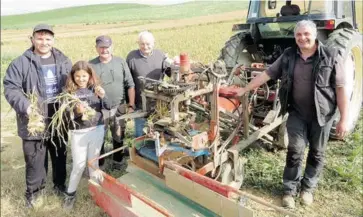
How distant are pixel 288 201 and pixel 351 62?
7.89 ft

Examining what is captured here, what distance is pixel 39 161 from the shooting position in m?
3.64

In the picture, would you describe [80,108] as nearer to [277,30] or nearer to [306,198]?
[306,198]

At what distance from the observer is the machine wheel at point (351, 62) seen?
4207mm

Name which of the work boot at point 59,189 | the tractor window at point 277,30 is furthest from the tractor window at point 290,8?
the work boot at point 59,189

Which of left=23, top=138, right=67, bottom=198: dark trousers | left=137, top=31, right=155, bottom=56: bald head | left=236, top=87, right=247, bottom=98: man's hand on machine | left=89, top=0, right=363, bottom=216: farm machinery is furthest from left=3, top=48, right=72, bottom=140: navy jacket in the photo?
left=236, top=87, right=247, bottom=98: man's hand on machine

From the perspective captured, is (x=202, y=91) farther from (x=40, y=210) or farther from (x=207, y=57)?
(x=207, y=57)

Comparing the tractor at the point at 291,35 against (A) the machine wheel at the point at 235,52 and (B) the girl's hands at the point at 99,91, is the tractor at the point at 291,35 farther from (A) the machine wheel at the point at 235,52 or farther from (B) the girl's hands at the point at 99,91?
(B) the girl's hands at the point at 99,91

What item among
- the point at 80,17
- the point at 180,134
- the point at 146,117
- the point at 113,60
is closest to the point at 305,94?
the point at 180,134

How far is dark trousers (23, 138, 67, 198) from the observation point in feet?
11.7

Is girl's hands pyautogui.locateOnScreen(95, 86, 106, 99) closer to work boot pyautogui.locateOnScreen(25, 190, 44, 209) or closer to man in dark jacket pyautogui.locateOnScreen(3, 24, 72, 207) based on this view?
man in dark jacket pyautogui.locateOnScreen(3, 24, 72, 207)

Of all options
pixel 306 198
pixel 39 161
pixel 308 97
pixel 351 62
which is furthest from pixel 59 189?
pixel 351 62

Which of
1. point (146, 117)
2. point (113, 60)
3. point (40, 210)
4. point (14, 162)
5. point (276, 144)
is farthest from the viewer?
point (14, 162)

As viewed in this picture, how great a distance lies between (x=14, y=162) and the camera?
512 centimetres

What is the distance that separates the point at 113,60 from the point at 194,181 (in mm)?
1861
